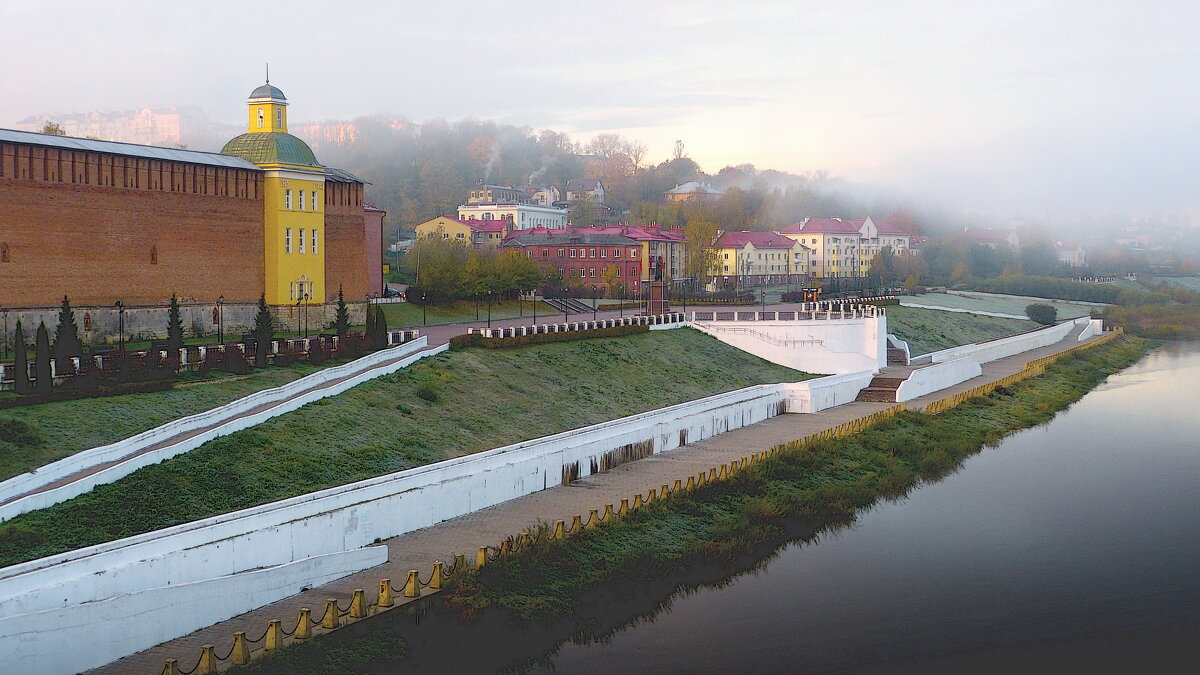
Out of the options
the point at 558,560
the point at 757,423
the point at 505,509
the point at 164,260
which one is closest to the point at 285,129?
the point at 164,260

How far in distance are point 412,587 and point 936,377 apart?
→ 30273 millimetres

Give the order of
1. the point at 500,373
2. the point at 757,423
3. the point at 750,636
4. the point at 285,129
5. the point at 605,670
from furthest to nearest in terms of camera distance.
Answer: the point at 285,129
the point at 757,423
the point at 500,373
the point at 750,636
the point at 605,670

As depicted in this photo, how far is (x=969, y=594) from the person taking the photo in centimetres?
1905

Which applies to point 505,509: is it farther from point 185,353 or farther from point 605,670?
point 185,353

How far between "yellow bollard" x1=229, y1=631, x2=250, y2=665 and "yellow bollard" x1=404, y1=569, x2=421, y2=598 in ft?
9.11

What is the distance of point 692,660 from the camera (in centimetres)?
1587

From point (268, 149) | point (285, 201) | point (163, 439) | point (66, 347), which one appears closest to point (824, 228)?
point (285, 201)

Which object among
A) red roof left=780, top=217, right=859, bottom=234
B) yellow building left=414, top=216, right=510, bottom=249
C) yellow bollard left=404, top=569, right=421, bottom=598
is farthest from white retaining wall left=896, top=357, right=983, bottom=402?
red roof left=780, top=217, right=859, bottom=234

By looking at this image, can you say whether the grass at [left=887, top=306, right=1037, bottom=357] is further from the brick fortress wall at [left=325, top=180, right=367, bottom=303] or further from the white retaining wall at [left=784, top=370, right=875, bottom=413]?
the brick fortress wall at [left=325, top=180, right=367, bottom=303]

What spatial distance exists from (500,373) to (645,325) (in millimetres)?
12214

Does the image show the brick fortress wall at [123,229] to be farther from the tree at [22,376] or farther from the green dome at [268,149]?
the tree at [22,376]

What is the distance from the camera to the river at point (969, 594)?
53.5 ft

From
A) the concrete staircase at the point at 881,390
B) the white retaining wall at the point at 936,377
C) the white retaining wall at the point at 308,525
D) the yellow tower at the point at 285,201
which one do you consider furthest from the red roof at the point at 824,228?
the white retaining wall at the point at 308,525

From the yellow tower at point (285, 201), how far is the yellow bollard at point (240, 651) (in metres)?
25.0
